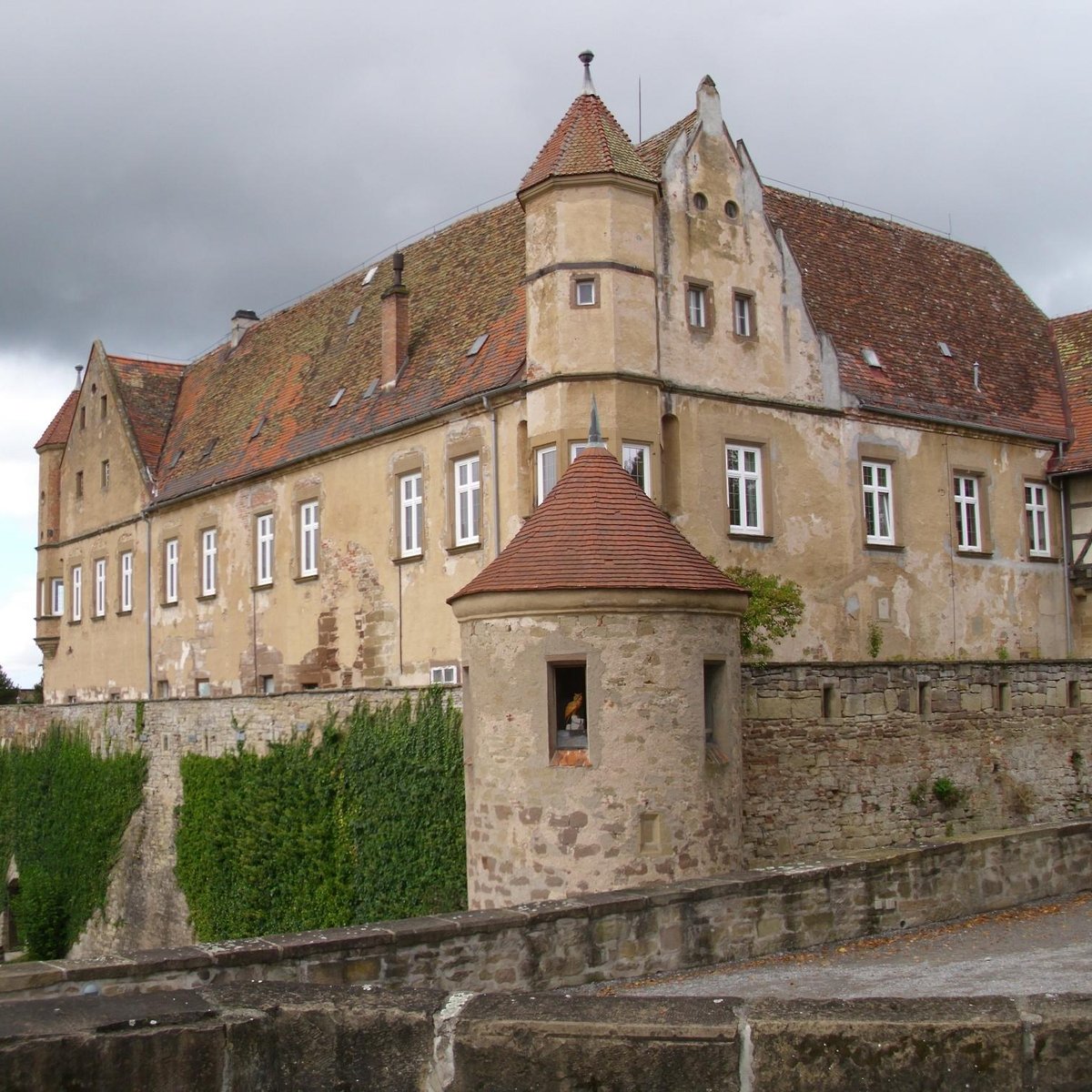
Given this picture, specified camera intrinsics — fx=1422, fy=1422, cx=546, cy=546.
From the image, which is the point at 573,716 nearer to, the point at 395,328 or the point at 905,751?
the point at 905,751

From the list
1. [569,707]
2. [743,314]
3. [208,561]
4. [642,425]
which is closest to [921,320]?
[743,314]

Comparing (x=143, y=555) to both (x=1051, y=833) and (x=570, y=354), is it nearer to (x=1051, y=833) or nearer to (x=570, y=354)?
(x=570, y=354)

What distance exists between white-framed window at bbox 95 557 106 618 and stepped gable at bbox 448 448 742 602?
84.1ft

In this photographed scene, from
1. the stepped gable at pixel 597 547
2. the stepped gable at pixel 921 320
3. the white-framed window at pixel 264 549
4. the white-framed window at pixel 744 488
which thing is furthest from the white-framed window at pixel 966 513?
the white-framed window at pixel 264 549

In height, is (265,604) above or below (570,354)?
below

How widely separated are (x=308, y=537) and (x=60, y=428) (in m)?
16.7

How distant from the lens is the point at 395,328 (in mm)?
27250

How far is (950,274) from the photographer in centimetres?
3089

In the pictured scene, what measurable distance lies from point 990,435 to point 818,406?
4.56 meters

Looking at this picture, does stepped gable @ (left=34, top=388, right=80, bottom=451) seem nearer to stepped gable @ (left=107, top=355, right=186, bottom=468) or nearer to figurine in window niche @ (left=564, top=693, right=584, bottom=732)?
stepped gable @ (left=107, top=355, right=186, bottom=468)

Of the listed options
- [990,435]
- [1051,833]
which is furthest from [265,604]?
[1051,833]

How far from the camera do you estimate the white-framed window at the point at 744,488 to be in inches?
906

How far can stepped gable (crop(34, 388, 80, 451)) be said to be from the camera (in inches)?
1630

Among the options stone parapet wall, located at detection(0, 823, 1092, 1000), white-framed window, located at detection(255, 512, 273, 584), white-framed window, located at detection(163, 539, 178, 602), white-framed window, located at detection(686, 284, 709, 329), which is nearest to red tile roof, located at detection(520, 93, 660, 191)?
white-framed window, located at detection(686, 284, 709, 329)
